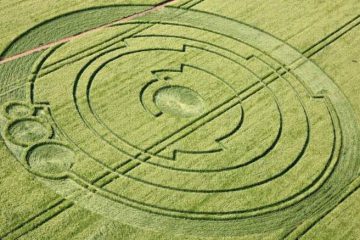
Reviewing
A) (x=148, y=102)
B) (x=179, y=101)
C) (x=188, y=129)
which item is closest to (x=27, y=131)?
(x=148, y=102)

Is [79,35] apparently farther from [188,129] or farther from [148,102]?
[188,129]

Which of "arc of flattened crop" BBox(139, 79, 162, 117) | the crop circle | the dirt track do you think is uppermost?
the dirt track

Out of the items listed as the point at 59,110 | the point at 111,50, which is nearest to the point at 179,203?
the point at 59,110

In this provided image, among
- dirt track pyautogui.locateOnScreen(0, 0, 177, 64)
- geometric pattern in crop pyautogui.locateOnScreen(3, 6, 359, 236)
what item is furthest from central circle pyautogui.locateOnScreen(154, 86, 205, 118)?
dirt track pyautogui.locateOnScreen(0, 0, 177, 64)

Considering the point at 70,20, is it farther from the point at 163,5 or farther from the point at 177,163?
the point at 177,163

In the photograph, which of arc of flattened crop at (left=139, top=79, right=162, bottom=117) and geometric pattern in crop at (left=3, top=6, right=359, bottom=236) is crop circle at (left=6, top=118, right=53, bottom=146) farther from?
arc of flattened crop at (left=139, top=79, right=162, bottom=117)
